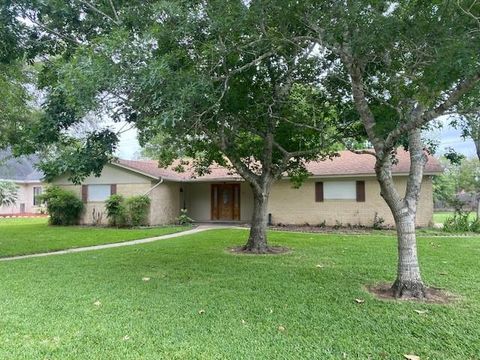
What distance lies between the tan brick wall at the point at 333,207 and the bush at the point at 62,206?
9.76m

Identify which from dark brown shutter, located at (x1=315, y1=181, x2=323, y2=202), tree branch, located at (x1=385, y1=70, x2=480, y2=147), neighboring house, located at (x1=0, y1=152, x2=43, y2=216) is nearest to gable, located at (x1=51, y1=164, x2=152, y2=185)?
dark brown shutter, located at (x1=315, y1=181, x2=323, y2=202)

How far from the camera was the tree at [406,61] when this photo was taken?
4844 millimetres

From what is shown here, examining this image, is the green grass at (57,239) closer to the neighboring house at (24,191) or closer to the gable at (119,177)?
the gable at (119,177)

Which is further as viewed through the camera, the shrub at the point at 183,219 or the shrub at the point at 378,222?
the shrub at the point at 183,219

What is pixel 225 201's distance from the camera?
2195 cm

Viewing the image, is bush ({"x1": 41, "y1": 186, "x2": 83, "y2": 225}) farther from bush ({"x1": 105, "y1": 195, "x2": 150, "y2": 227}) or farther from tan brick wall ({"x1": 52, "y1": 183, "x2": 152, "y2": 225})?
bush ({"x1": 105, "y1": 195, "x2": 150, "y2": 227})

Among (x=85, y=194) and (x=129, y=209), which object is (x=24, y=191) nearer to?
(x=85, y=194)

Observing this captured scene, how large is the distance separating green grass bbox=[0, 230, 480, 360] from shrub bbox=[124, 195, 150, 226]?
8.42 metres

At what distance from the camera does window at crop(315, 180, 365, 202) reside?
17986 mm

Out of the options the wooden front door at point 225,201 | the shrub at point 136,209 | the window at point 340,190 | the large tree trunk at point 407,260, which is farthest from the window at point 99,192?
the large tree trunk at point 407,260

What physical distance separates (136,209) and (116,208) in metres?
0.95

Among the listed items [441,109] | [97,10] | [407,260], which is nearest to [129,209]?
[97,10]

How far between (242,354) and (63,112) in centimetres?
494

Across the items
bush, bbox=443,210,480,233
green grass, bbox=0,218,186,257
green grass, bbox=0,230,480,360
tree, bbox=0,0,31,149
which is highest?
tree, bbox=0,0,31,149
